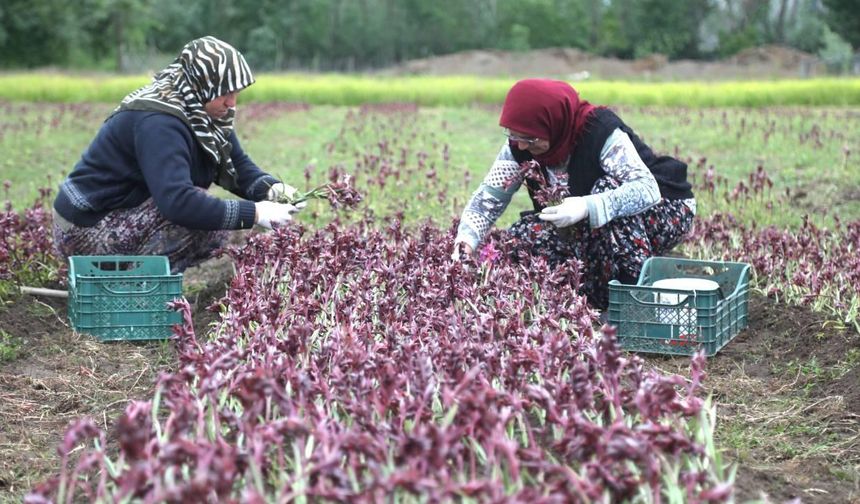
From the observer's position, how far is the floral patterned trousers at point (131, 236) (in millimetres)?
5316

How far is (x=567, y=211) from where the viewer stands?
471 centimetres

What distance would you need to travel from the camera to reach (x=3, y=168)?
38.1ft

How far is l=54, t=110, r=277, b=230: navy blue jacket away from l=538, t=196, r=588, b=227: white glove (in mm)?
1439

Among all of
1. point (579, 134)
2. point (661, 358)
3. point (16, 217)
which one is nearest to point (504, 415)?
point (661, 358)

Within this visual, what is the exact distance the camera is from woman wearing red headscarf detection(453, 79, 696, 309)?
4.86 metres

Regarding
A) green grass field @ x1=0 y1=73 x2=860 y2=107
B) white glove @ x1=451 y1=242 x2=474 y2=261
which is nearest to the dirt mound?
green grass field @ x1=0 y1=73 x2=860 y2=107

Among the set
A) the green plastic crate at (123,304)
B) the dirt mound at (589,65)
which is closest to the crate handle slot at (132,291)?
the green plastic crate at (123,304)

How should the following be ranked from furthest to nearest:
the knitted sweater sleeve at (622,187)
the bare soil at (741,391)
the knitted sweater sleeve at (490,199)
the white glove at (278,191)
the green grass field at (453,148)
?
the green grass field at (453,148)
the white glove at (278,191)
the knitted sweater sleeve at (490,199)
the knitted sweater sleeve at (622,187)
the bare soil at (741,391)

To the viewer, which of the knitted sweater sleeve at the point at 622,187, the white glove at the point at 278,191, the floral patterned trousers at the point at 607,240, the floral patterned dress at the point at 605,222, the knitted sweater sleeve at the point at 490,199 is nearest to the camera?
the knitted sweater sleeve at the point at 622,187

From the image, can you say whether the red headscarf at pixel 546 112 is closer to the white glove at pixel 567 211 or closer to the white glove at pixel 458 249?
the white glove at pixel 567 211

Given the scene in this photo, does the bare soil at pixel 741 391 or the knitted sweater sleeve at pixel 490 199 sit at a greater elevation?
the knitted sweater sleeve at pixel 490 199

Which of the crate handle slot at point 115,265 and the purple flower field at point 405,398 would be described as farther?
the crate handle slot at point 115,265

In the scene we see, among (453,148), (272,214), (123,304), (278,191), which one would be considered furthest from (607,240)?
(453,148)

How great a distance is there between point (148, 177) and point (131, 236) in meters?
0.54
